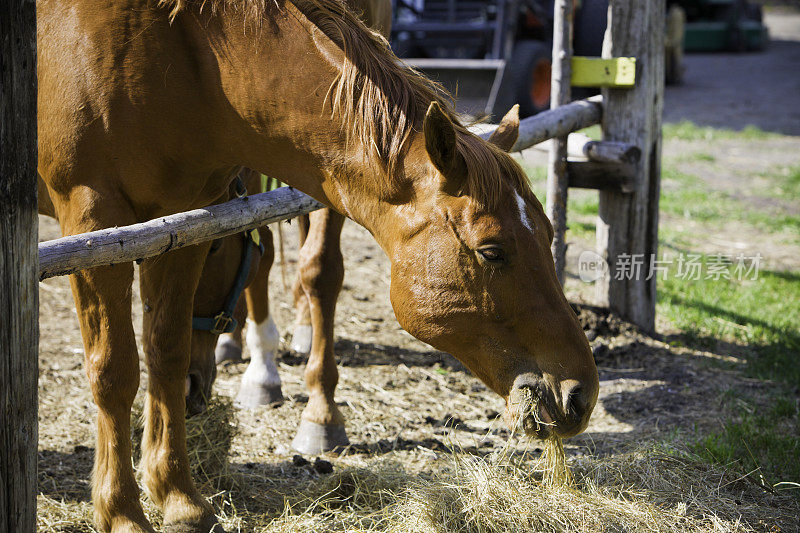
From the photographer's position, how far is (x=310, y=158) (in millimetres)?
1986

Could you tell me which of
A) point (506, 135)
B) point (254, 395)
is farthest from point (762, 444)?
point (254, 395)

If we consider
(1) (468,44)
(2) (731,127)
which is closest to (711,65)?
(2) (731,127)

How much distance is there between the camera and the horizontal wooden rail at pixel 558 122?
342 cm

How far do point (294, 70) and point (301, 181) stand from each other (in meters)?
0.30

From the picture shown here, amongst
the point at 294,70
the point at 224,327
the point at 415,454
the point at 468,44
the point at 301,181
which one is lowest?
the point at 415,454

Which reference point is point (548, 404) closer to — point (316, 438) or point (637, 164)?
point (316, 438)

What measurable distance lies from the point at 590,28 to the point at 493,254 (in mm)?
9495

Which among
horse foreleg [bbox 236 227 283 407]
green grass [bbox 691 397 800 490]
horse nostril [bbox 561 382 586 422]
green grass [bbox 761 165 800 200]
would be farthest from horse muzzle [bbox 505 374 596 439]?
green grass [bbox 761 165 800 200]

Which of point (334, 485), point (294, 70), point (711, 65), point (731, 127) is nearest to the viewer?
point (294, 70)

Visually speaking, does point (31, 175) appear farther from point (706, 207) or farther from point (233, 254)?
point (706, 207)

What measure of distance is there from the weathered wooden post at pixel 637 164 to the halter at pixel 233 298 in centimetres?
239

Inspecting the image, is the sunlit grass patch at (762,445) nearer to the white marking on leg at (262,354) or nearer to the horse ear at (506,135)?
the horse ear at (506,135)

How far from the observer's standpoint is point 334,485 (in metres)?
2.67

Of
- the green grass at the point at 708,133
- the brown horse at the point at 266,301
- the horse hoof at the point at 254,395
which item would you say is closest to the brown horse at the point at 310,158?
the brown horse at the point at 266,301
